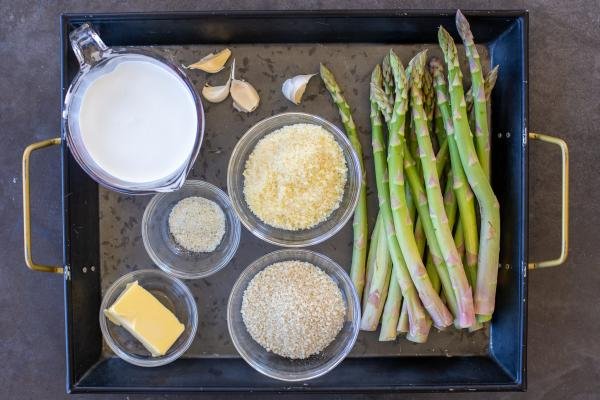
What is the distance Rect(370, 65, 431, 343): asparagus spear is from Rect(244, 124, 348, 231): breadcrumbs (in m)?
0.08

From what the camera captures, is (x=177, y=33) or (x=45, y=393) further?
(x=45, y=393)

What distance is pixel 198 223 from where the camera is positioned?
4.20 feet

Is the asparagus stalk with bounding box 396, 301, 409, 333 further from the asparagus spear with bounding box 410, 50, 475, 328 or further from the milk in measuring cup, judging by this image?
the milk in measuring cup

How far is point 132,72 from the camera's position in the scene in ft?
3.87

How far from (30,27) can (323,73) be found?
2.23ft

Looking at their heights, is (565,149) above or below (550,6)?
below

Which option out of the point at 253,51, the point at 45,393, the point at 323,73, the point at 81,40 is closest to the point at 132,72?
the point at 81,40

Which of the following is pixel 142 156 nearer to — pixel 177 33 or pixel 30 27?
pixel 177 33

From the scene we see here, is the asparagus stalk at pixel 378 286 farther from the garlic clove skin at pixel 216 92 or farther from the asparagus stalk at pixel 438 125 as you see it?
the garlic clove skin at pixel 216 92

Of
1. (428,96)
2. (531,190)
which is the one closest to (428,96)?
(428,96)

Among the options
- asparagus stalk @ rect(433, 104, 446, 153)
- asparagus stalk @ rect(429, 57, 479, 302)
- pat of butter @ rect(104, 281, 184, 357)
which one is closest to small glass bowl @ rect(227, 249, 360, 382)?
pat of butter @ rect(104, 281, 184, 357)

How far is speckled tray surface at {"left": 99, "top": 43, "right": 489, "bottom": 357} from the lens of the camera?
129cm

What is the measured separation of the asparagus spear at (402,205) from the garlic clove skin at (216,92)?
317 mm

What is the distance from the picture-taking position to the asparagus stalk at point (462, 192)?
123 centimetres
